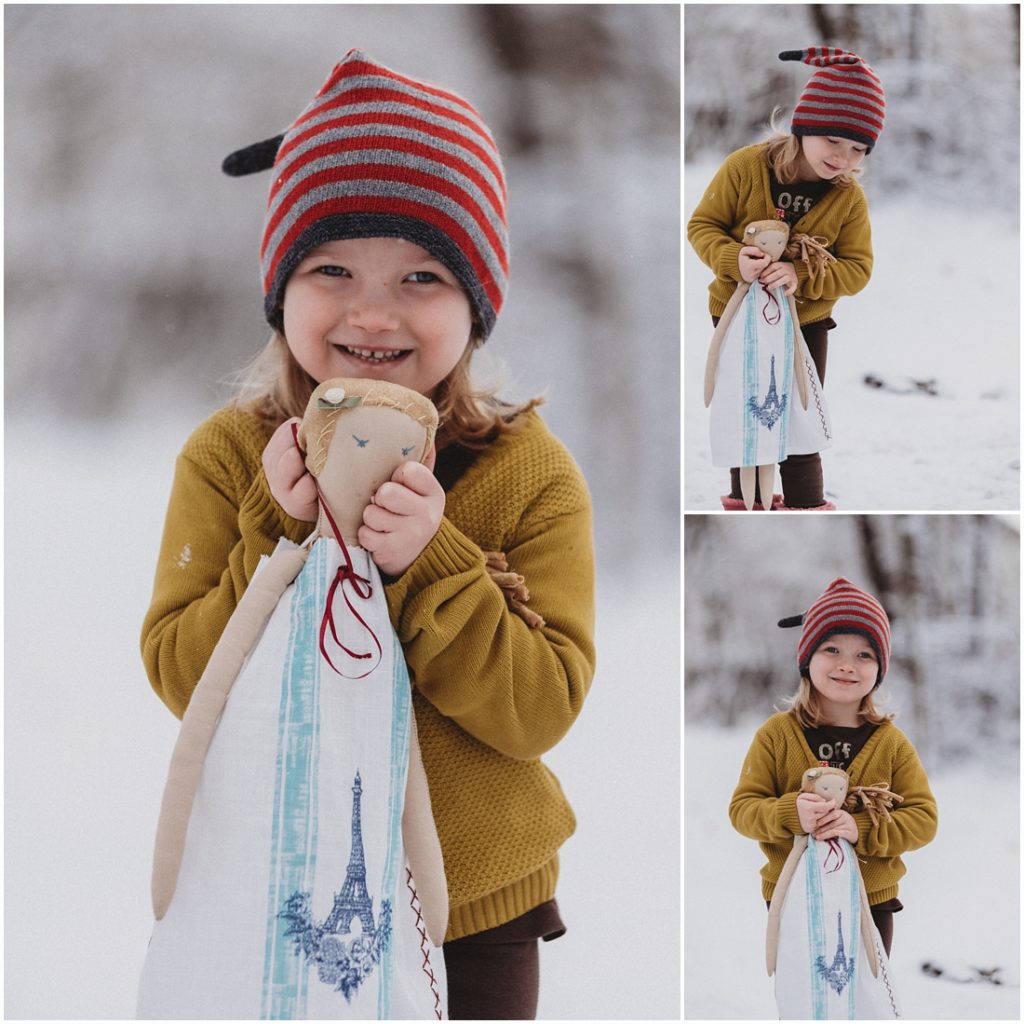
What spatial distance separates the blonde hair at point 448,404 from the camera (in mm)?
975

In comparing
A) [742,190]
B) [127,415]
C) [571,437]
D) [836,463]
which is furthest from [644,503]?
[127,415]

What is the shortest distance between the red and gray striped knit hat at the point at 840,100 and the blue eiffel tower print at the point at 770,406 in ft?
0.76

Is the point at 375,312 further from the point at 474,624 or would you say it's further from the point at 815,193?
the point at 815,193

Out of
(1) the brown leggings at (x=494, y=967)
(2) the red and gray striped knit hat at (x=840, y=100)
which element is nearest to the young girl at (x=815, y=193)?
(2) the red and gray striped knit hat at (x=840, y=100)

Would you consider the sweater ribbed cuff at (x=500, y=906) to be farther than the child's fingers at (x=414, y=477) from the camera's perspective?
Yes

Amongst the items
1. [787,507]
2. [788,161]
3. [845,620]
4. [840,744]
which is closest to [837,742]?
[840,744]

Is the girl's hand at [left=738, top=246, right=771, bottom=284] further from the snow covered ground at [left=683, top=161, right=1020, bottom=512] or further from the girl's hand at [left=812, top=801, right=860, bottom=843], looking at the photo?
the girl's hand at [left=812, top=801, right=860, bottom=843]

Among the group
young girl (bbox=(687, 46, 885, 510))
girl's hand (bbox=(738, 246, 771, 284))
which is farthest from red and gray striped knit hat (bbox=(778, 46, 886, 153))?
girl's hand (bbox=(738, 246, 771, 284))

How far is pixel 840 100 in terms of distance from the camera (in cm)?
111

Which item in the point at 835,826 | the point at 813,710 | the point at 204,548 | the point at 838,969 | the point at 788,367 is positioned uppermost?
the point at 788,367

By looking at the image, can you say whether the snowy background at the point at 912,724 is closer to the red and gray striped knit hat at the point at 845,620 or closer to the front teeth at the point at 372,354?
the red and gray striped knit hat at the point at 845,620

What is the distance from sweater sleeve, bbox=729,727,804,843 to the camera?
1155mm

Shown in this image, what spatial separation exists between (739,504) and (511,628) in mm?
415

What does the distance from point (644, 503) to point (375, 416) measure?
61cm
